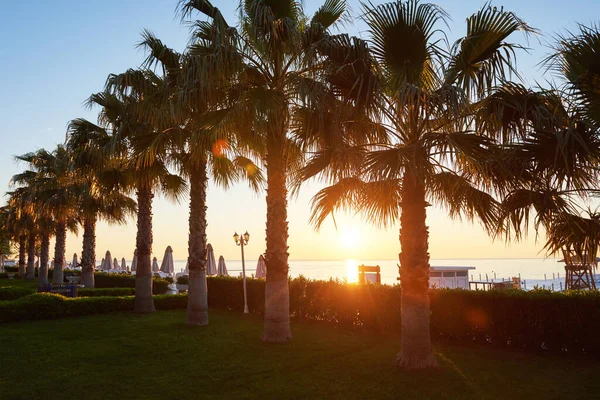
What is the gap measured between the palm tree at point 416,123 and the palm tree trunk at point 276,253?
2.08 meters

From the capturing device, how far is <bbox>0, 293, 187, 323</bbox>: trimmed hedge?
50.3 ft

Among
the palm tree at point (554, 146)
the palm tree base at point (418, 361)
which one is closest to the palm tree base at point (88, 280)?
the palm tree base at point (418, 361)

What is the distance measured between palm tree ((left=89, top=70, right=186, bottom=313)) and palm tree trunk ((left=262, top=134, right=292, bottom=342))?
374cm

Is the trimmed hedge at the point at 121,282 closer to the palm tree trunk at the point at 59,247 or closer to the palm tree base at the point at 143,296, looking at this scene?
the palm tree trunk at the point at 59,247

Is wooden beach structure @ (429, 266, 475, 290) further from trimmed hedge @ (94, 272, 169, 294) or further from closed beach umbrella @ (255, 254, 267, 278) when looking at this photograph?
trimmed hedge @ (94, 272, 169, 294)

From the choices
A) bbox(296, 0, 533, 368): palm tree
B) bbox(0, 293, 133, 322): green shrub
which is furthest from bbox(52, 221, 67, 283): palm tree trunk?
bbox(296, 0, 533, 368): palm tree

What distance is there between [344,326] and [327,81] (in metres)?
8.19

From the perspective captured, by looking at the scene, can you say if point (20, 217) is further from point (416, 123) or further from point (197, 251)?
point (416, 123)

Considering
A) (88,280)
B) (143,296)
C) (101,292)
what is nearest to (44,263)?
(88,280)

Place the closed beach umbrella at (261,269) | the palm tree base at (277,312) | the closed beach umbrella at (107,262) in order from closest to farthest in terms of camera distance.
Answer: the palm tree base at (277,312), the closed beach umbrella at (261,269), the closed beach umbrella at (107,262)

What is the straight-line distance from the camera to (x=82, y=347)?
1079 centimetres

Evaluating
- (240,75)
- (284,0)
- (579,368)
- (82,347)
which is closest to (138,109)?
(240,75)

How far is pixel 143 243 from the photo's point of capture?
16812 millimetres

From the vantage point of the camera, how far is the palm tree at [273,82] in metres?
9.65
